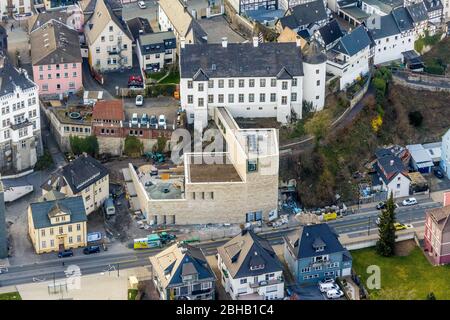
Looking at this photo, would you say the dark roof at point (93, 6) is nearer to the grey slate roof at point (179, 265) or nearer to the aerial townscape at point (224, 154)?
the aerial townscape at point (224, 154)

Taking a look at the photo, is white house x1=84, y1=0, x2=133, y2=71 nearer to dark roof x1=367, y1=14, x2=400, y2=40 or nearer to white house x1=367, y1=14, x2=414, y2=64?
dark roof x1=367, y1=14, x2=400, y2=40

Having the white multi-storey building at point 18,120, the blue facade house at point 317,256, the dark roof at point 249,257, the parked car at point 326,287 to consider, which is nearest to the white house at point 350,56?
the blue facade house at point 317,256

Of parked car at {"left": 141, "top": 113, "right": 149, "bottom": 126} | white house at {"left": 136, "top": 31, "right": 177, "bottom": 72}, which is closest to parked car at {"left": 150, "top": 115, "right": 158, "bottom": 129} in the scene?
parked car at {"left": 141, "top": 113, "right": 149, "bottom": 126}

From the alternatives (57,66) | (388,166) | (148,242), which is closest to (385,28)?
(388,166)

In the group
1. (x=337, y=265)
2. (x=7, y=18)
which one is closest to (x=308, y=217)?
(x=337, y=265)

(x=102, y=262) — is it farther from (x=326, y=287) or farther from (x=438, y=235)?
(x=438, y=235)

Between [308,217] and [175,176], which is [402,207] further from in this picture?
[175,176]
